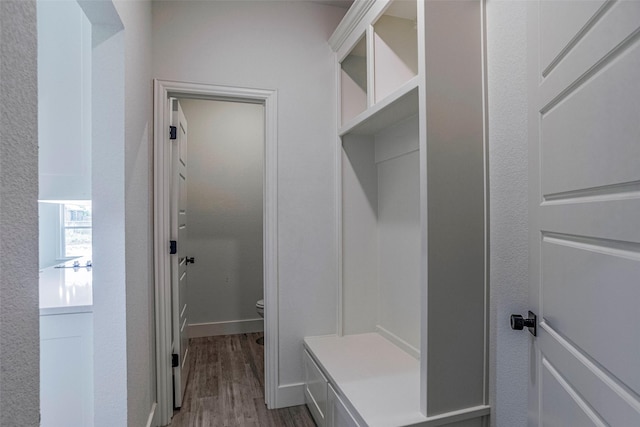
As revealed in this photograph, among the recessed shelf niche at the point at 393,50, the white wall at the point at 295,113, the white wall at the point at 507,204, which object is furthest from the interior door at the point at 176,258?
the white wall at the point at 507,204

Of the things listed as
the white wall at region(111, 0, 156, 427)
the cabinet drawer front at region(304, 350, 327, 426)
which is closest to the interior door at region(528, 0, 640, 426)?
the cabinet drawer front at region(304, 350, 327, 426)

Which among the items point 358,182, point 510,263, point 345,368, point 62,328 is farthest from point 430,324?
point 62,328

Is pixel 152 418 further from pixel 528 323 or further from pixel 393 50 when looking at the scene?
pixel 393 50

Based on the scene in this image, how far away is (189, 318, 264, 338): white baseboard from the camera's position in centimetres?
367

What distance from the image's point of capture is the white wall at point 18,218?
0.61 metres

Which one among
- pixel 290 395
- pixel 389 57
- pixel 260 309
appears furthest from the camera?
pixel 260 309

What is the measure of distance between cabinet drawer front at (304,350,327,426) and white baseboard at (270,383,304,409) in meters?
0.06

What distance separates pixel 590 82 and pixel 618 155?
0.22m

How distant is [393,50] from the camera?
196 cm

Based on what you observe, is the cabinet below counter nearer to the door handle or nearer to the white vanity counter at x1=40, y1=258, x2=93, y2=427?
the white vanity counter at x1=40, y1=258, x2=93, y2=427

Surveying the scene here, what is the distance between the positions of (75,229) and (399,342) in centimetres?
252

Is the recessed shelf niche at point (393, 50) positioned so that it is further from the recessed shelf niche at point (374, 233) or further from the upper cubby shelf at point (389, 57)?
the recessed shelf niche at point (374, 233)

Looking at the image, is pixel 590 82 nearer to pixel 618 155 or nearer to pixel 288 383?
pixel 618 155

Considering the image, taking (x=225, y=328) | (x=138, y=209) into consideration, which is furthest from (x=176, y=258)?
(x=225, y=328)
